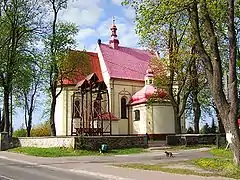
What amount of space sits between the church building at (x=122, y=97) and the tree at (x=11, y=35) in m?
5.87

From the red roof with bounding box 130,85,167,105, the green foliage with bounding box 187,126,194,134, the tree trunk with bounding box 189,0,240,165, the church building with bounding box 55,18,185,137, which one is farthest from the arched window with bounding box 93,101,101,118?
the tree trunk with bounding box 189,0,240,165

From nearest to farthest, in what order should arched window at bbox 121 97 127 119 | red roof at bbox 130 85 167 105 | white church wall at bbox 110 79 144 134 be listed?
1. red roof at bbox 130 85 167 105
2. white church wall at bbox 110 79 144 134
3. arched window at bbox 121 97 127 119

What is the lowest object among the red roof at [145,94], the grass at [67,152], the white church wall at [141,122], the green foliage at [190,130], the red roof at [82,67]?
the grass at [67,152]

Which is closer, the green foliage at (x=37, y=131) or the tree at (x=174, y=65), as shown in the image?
the tree at (x=174, y=65)

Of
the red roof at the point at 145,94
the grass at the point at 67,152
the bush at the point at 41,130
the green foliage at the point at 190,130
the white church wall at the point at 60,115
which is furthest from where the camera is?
the bush at the point at 41,130

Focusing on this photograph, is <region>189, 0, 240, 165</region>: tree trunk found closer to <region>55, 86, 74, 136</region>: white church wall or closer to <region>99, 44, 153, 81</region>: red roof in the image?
<region>99, 44, 153, 81</region>: red roof

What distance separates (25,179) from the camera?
1412cm

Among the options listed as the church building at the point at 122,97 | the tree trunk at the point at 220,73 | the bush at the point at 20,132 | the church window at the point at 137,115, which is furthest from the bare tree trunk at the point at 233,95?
the bush at the point at 20,132

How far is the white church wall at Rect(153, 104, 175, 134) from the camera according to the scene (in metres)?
45.3

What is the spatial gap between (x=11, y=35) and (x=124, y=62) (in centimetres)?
1841

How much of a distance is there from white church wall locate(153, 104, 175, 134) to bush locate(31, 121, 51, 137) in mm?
17194

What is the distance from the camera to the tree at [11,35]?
124ft

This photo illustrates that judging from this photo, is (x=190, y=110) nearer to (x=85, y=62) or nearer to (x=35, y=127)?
(x=85, y=62)

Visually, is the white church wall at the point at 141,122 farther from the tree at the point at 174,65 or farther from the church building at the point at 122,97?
the tree at the point at 174,65
